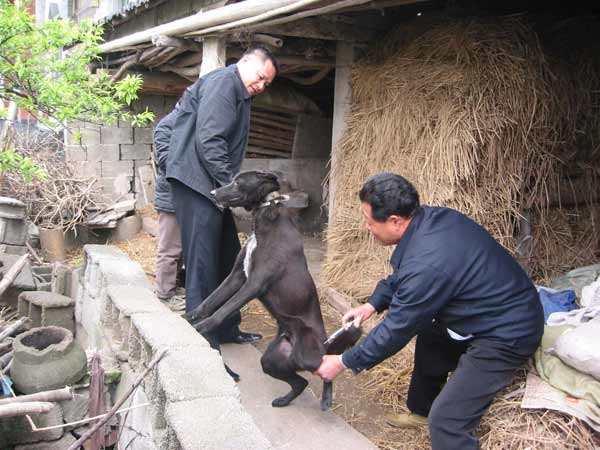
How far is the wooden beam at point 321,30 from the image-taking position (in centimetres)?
442

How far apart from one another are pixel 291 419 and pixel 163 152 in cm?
215

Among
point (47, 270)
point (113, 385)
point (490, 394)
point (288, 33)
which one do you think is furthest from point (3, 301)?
point (490, 394)

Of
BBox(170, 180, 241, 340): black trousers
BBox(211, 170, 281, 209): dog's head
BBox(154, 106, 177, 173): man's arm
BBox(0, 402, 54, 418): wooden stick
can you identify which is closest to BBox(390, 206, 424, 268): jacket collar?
BBox(211, 170, 281, 209): dog's head

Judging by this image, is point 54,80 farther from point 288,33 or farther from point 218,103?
point 288,33

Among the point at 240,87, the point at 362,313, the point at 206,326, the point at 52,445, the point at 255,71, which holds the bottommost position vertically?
the point at 52,445

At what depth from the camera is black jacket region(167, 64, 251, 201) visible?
11.0 ft

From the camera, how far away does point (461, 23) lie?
4.30m

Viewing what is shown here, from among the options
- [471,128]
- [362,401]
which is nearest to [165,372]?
[362,401]

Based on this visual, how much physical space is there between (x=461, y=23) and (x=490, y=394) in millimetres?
3007

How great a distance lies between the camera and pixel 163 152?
160 inches

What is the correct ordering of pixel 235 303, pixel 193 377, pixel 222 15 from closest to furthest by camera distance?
1. pixel 193 377
2. pixel 235 303
3. pixel 222 15

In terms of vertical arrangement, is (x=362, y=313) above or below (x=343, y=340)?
above

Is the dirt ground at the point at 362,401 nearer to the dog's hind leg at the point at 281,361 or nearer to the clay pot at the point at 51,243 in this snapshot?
the dog's hind leg at the point at 281,361

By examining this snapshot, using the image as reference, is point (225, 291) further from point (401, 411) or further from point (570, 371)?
point (570, 371)
